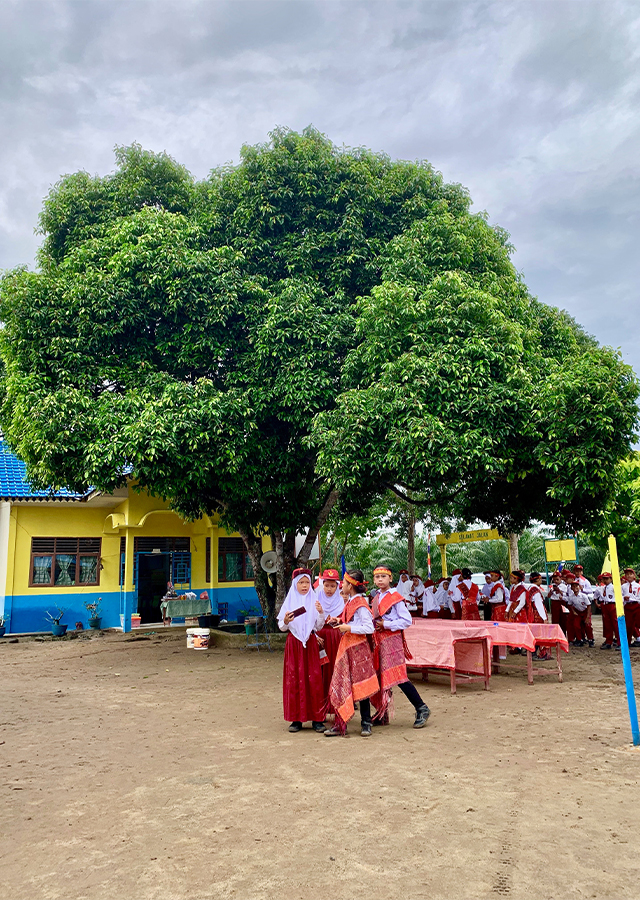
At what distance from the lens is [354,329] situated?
12.8 meters

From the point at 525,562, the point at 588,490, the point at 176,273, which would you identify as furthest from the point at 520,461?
the point at 525,562

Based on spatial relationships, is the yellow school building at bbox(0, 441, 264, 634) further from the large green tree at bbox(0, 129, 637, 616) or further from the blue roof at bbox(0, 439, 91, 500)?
the large green tree at bbox(0, 129, 637, 616)

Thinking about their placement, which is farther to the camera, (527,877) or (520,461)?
(520,461)

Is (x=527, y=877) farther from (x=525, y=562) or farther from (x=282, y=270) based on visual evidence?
(x=525, y=562)

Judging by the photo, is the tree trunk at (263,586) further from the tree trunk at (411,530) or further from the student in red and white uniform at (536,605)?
the tree trunk at (411,530)

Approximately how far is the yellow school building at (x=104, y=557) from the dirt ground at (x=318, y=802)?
1078 cm

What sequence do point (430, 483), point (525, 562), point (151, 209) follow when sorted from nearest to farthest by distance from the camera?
point (430, 483), point (151, 209), point (525, 562)

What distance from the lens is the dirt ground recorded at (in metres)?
3.65

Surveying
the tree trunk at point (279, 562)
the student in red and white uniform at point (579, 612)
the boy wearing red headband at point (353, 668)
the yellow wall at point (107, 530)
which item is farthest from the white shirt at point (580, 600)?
the yellow wall at point (107, 530)

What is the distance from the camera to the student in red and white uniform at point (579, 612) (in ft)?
48.4

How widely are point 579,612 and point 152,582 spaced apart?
12.6m

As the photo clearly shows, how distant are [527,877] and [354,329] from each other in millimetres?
10296

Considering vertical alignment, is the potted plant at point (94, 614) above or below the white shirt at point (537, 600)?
below

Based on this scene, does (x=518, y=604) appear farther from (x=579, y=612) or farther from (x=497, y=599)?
(x=579, y=612)
